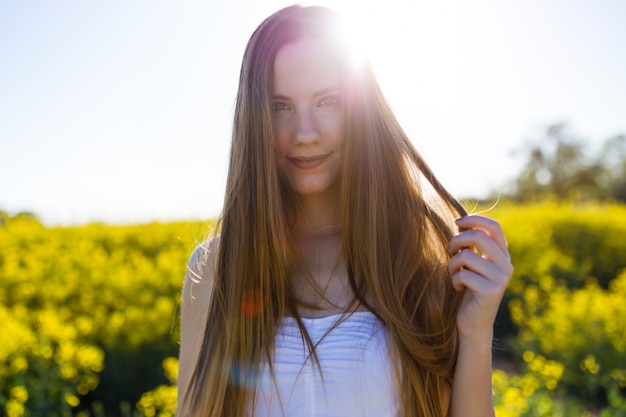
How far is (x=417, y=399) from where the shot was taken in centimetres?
149

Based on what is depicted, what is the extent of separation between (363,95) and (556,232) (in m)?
8.18

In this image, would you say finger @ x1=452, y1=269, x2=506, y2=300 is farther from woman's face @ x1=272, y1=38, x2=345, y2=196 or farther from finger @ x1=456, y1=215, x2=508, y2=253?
woman's face @ x1=272, y1=38, x2=345, y2=196

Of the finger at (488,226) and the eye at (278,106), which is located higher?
the eye at (278,106)

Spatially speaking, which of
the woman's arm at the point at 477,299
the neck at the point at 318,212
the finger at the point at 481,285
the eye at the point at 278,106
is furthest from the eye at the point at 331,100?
the finger at the point at 481,285

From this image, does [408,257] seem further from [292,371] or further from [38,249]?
[38,249]

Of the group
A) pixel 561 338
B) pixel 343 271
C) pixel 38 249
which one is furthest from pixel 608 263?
pixel 343 271

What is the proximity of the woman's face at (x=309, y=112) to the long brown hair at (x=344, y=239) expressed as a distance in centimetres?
3

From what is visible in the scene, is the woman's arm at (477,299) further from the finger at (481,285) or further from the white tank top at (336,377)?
the white tank top at (336,377)

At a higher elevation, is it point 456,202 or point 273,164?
point 273,164

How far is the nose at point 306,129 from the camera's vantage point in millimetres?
1604

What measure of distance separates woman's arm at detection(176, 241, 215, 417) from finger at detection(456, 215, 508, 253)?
30.3 inches

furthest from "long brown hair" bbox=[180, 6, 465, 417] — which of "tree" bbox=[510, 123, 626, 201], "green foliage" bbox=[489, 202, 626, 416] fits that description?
"tree" bbox=[510, 123, 626, 201]

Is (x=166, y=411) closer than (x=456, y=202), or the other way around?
(x=456, y=202)

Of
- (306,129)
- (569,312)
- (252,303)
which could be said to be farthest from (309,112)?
(569,312)
